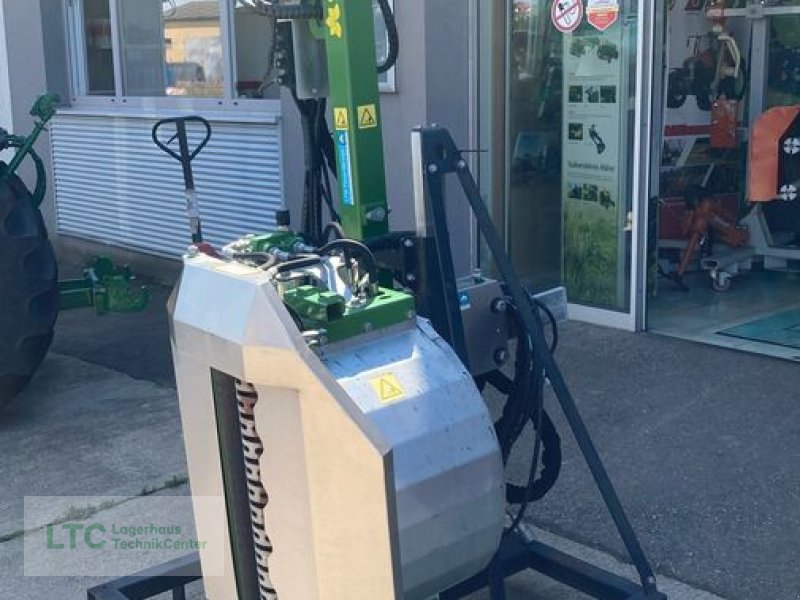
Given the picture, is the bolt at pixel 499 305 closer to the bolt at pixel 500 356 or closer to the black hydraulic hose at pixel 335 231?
the bolt at pixel 500 356

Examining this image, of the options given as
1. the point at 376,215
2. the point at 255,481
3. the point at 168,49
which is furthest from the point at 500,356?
the point at 168,49

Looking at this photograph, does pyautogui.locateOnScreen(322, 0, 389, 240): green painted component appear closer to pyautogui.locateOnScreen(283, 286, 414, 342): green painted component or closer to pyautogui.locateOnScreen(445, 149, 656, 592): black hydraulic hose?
pyautogui.locateOnScreen(445, 149, 656, 592): black hydraulic hose

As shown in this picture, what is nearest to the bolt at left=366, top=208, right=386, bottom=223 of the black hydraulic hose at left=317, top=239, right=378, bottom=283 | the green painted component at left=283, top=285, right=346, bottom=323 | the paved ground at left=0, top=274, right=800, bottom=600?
the black hydraulic hose at left=317, top=239, right=378, bottom=283

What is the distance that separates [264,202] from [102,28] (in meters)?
2.62

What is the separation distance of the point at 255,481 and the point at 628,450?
2253 mm

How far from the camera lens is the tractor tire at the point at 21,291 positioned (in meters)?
4.94

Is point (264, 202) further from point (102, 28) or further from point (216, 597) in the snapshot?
point (216, 597)

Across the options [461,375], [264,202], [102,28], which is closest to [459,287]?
[461,375]

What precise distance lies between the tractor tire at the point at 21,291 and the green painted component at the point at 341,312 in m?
2.67

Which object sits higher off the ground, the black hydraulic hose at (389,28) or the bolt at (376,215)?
the black hydraulic hose at (389,28)

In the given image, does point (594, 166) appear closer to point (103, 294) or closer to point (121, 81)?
point (103, 294)

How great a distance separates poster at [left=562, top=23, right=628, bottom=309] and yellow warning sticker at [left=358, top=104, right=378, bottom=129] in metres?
3.15

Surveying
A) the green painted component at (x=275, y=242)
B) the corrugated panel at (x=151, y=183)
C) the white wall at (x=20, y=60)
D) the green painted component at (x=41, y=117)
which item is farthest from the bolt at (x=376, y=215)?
the white wall at (x=20, y=60)

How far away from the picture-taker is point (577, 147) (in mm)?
6359
